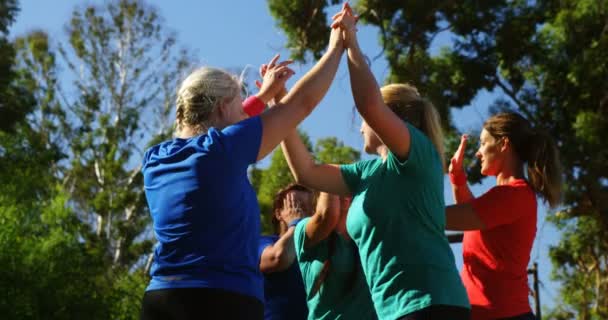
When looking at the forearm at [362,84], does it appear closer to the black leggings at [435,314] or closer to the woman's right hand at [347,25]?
the woman's right hand at [347,25]

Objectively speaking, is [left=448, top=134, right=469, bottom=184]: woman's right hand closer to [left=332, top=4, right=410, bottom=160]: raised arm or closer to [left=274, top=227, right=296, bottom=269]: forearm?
[left=274, top=227, right=296, bottom=269]: forearm

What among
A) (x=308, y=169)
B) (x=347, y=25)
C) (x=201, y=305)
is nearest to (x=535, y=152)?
(x=308, y=169)

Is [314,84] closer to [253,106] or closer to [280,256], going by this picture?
[253,106]

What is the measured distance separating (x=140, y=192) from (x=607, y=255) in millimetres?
13803

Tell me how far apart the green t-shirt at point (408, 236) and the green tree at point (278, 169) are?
1565 centimetres

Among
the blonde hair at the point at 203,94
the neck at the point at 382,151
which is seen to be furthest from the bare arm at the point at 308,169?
the blonde hair at the point at 203,94

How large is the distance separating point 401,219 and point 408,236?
0.06 m

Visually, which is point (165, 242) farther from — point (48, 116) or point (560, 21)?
point (48, 116)

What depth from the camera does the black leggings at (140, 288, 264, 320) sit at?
97.7 inches

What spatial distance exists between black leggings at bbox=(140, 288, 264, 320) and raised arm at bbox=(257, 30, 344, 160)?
0.45 meters

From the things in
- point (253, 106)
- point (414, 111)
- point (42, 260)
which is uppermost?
point (253, 106)

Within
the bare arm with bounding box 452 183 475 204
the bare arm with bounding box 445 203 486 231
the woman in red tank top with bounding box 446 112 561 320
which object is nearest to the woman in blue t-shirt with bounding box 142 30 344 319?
the bare arm with bounding box 445 203 486 231

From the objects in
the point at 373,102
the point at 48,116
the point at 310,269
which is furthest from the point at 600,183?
the point at 48,116

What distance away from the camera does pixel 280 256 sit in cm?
441
